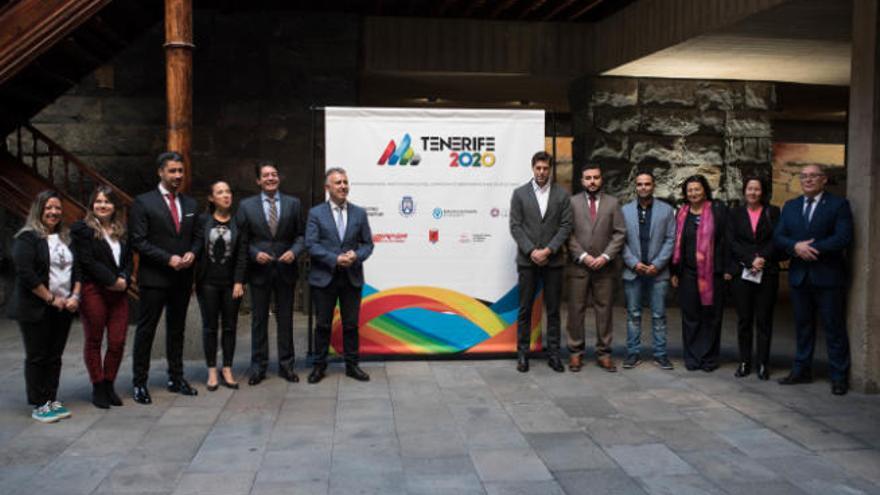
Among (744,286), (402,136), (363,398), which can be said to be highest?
(402,136)

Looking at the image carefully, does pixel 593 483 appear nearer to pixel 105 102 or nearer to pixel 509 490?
pixel 509 490

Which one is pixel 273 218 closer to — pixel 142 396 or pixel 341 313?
pixel 341 313

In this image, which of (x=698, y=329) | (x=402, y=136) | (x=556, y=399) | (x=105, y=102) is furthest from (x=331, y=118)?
(x=105, y=102)

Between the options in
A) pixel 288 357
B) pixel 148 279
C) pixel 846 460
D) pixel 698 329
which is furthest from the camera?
pixel 698 329

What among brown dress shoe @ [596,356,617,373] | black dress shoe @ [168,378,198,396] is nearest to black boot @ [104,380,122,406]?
black dress shoe @ [168,378,198,396]

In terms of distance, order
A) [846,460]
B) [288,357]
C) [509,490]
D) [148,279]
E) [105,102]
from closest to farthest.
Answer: [509,490] < [846,460] < [148,279] < [288,357] < [105,102]

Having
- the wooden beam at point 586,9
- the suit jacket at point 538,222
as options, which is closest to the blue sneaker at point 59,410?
the suit jacket at point 538,222

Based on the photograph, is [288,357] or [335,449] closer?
[335,449]

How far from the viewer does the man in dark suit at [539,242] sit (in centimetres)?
647

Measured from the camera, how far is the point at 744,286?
6359 mm

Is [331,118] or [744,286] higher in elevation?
[331,118]

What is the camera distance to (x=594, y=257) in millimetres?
6562

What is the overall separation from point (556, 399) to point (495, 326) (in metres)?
1.39

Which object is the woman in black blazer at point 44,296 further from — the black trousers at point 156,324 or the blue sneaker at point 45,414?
the black trousers at point 156,324
